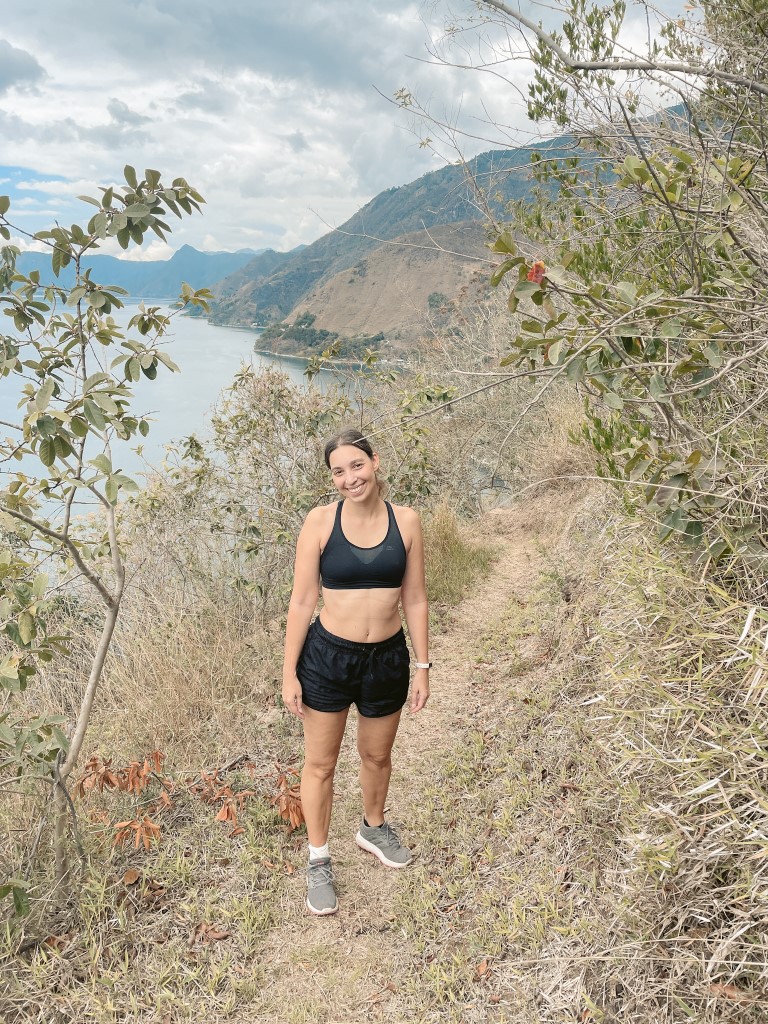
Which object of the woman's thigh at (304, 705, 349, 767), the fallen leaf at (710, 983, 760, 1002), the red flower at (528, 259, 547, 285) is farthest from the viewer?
the woman's thigh at (304, 705, 349, 767)

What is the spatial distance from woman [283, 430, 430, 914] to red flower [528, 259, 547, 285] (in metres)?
1.04

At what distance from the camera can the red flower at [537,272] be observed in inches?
65.4

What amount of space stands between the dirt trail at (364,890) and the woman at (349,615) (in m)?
0.14

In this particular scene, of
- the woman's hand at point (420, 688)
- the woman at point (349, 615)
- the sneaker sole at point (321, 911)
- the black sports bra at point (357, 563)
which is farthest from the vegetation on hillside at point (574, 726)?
the woman's hand at point (420, 688)

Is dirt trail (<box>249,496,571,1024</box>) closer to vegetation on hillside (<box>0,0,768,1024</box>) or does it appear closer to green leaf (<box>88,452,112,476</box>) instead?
vegetation on hillside (<box>0,0,768,1024</box>)

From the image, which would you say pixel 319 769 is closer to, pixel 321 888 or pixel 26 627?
pixel 321 888

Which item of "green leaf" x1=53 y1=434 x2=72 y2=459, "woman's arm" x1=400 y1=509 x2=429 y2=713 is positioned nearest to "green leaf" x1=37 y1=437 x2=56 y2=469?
"green leaf" x1=53 y1=434 x2=72 y2=459

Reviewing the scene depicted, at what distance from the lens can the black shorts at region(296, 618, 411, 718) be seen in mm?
2592

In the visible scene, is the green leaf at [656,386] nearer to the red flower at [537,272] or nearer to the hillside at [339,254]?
the red flower at [537,272]

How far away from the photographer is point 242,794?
330 centimetres

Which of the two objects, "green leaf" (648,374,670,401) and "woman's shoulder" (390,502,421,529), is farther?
"woman's shoulder" (390,502,421,529)

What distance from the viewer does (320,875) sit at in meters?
2.83

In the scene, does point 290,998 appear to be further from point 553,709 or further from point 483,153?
point 483,153

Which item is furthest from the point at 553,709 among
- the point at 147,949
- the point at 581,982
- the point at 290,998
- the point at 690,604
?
the point at 147,949
